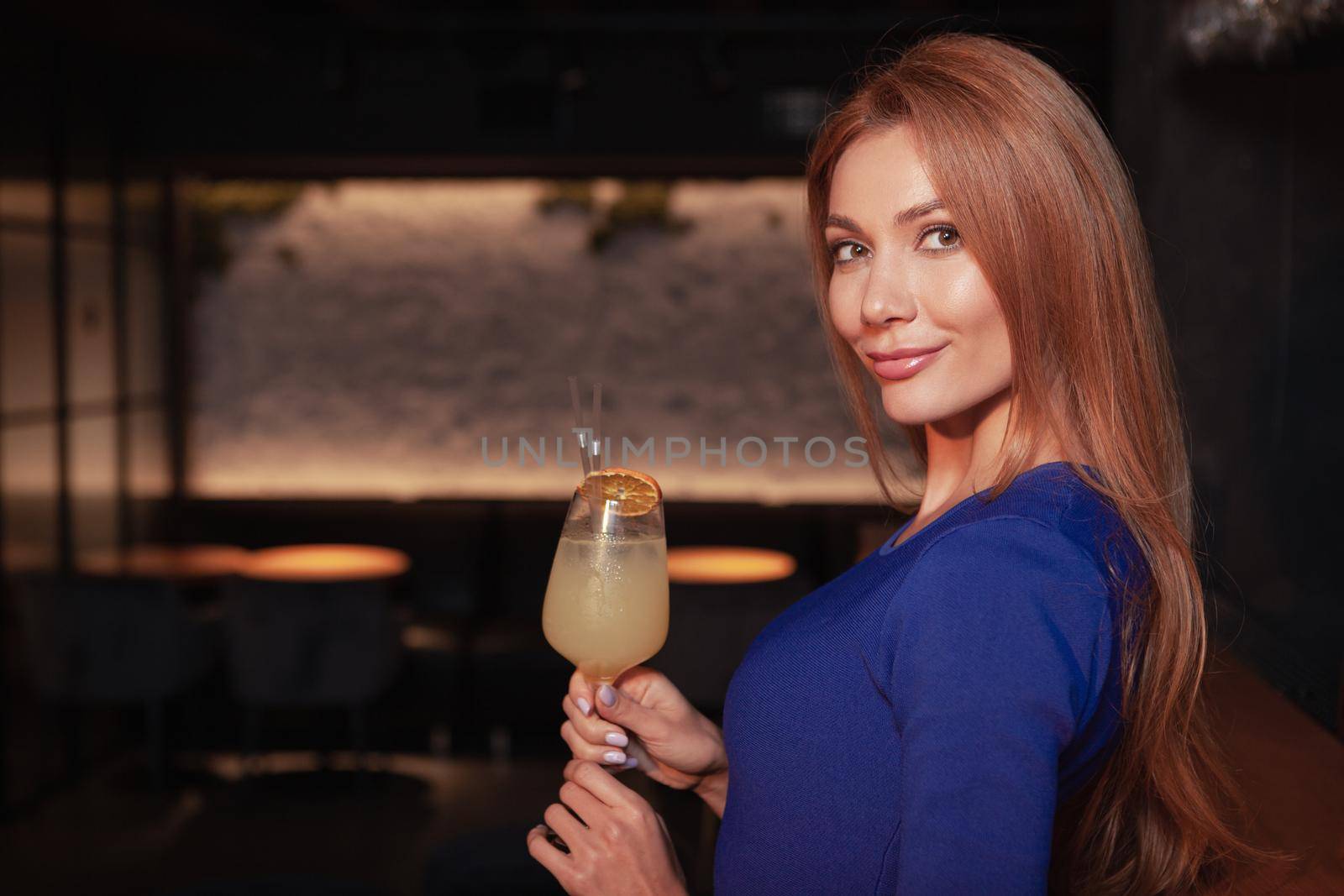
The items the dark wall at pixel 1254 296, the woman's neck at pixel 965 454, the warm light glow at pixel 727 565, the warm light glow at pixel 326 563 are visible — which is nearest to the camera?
the woman's neck at pixel 965 454

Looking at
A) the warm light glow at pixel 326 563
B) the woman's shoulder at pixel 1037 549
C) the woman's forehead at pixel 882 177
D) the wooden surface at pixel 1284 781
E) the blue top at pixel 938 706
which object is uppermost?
the woman's forehead at pixel 882 177

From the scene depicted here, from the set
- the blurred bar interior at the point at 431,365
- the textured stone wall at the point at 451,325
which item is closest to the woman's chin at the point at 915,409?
the blurred bar interior at the point at 431,365

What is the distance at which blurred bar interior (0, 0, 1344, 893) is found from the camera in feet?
10.3

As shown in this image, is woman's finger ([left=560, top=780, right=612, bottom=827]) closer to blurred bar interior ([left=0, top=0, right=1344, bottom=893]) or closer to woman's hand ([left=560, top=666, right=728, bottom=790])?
woman's hand ([left=560, top=666, right=728, bottom=790])

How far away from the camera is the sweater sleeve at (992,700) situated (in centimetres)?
81

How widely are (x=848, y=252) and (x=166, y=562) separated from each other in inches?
194

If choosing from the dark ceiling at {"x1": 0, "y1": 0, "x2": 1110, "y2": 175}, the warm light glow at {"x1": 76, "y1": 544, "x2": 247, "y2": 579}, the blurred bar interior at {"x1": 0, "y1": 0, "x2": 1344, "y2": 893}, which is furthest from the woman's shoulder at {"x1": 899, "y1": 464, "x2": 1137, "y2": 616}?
the dark ceiling at {"x1": 0, "y1": 0, "x2": 1110, "y2": 175}

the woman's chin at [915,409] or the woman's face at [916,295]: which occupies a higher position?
the woman's face at [916,295]

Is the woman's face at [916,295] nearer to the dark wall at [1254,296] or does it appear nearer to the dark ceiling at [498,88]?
the dark wall at [1254,296]

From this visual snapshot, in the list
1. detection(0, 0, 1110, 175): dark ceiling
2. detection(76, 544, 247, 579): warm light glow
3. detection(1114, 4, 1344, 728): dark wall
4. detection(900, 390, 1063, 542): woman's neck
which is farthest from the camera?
detection(0, 0, 1110, 175): dark ceiling

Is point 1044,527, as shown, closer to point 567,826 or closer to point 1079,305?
point 1079,305

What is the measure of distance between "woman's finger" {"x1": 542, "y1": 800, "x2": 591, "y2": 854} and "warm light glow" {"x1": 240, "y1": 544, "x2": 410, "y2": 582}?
3.44m

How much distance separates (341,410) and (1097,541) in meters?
5.86

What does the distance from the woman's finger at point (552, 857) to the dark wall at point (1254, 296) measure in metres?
2.42
